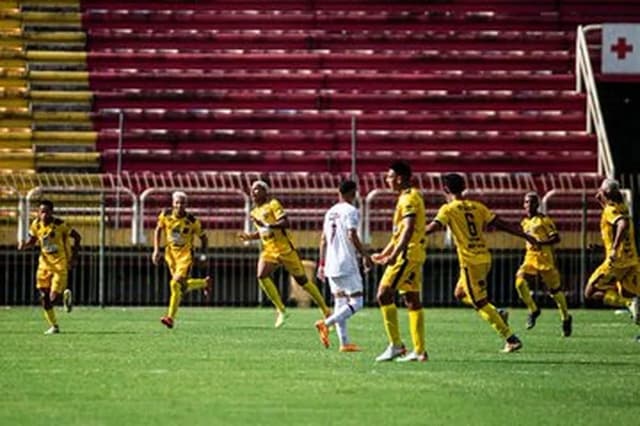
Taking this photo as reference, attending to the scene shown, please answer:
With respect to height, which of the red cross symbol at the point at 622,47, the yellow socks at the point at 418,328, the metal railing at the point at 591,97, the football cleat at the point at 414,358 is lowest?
the football cleat at the point at 414,358

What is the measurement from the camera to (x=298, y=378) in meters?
17.3

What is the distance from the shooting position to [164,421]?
526 inches

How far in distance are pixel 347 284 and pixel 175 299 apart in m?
6.09

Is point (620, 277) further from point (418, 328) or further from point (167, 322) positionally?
point (418, 328)

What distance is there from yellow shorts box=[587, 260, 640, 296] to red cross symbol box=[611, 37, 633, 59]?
515 inches

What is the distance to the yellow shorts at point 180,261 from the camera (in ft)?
95.8

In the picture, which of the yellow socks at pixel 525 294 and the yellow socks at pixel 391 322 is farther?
the yellow socks at pixel 525 294

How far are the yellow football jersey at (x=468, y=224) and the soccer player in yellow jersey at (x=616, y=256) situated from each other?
5047mm

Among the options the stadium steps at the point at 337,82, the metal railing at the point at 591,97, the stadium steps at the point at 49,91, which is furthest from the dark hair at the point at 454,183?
the stadium steps at the point at 49,91

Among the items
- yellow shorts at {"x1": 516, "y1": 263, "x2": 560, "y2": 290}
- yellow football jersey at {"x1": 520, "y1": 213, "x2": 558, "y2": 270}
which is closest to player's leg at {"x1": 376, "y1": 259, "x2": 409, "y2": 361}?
yellow shorts at {"x1": 516, "y1": 263, "x2": 560, "y2": 290}

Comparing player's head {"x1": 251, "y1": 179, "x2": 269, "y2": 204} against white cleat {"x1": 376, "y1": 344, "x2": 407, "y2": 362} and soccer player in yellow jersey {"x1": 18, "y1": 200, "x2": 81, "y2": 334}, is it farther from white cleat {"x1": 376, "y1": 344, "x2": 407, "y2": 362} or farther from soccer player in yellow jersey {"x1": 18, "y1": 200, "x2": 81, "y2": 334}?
white cleat {"x1": 376, "y1": 344, "x2": 407, "y2": 362}

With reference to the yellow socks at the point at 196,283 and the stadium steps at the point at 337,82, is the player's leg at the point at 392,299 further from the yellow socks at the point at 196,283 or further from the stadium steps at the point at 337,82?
the stadium steps at the point at 337,82

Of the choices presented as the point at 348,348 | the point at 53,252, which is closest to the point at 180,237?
the point at 53,252

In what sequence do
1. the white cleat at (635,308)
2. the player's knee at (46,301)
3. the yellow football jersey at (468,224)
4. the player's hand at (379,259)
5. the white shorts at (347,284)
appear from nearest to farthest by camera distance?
the player's hand at (379,259) < the yellow football jersey at (468,224) < the white shorts at (347,284) < the player's knee at (46,301) < the white cleat at (635,308)
